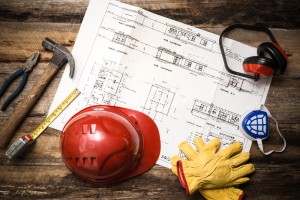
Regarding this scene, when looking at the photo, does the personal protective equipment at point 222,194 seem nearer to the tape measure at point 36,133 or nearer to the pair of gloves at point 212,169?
the pair of gloves at point 212,169

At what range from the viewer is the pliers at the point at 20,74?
1.06m

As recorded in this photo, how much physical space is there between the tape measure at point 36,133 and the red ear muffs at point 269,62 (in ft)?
2.14

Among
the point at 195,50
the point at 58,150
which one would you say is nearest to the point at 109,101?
the point at 58,150

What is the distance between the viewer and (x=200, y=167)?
1024 mm

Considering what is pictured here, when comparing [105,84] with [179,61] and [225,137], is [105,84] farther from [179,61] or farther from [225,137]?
[225,137]

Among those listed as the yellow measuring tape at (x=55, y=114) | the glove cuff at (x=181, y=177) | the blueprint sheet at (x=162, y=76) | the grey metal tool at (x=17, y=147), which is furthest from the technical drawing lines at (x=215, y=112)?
the grey metal tool at (x=17, y=147)

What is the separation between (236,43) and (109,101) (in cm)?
54

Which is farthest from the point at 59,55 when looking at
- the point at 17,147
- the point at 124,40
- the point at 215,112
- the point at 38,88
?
the point at 215,112

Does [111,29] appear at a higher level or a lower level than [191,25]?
lower

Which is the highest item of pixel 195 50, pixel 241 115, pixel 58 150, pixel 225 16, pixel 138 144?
pixel 225 16

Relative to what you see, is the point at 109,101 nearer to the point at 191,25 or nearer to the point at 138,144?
the point at 138,144

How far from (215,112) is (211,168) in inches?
8.5

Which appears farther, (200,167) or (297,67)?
(297,67)

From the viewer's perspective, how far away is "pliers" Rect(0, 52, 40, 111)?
1063mm
